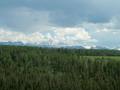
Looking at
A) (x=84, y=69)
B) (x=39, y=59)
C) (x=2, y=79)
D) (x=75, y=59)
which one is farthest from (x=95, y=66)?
(x=2, y=79)

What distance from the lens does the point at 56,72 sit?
85750 mm

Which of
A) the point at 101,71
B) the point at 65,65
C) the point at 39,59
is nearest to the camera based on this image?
the point at 101,71

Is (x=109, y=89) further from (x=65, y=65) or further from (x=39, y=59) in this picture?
(x=39, y=59)

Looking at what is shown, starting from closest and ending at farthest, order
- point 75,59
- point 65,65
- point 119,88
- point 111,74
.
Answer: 1. point 119,88
2. point 111,74
3. point 65,65
4. point 75,59

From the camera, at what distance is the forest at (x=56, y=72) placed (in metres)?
55.8

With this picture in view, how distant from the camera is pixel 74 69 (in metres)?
85.1

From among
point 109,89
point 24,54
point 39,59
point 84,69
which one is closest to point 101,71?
point 84,69

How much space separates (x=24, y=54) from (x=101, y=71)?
44.1 metres

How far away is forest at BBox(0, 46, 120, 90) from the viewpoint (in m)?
55.8

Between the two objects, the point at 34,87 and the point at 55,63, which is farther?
the point at 55,63

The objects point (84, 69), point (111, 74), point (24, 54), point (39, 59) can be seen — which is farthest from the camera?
point (24, 54)

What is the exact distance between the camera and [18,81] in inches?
2263

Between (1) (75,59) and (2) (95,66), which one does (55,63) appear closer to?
(1) (75,59)

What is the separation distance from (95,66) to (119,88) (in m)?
35.1
